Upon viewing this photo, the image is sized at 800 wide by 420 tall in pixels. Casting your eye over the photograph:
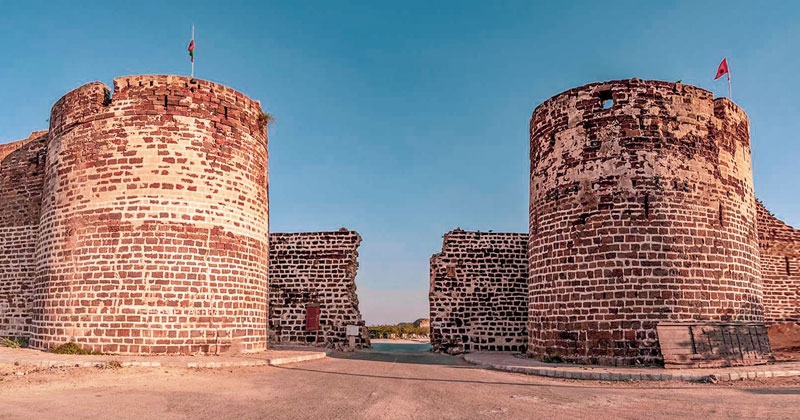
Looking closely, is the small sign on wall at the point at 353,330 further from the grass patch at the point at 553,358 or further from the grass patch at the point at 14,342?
the grass patch at the point at 14,342

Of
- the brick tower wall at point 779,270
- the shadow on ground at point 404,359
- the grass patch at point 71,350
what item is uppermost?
the brick tower wall at point 779,270

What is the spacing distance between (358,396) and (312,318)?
1093 centimetres

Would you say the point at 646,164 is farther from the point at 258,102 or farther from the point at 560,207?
the point at 258,102

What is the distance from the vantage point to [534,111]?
16.0 metres

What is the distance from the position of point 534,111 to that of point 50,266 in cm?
1277

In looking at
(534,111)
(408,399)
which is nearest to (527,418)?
(408,399)

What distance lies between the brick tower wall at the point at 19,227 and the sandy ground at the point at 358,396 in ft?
24.1

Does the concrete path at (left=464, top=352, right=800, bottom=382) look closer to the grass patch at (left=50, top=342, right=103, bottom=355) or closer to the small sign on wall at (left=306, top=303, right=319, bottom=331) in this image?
the small sign on wall at (left=306, top=303, right=319, bottom=331)

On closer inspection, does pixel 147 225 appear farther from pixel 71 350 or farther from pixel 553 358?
pixel 553 358

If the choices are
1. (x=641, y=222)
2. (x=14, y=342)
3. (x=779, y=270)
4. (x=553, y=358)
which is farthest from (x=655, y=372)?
(x=14, y=342)

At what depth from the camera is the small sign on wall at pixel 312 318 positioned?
19.5 metres

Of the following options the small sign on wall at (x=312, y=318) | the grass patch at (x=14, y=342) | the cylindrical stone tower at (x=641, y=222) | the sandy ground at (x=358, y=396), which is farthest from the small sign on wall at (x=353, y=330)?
the grass patch at (x=14, y=342)

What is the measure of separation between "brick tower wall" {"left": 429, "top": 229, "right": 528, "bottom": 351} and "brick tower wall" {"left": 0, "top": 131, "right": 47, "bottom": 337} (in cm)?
1208

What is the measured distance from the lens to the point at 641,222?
13.3m
